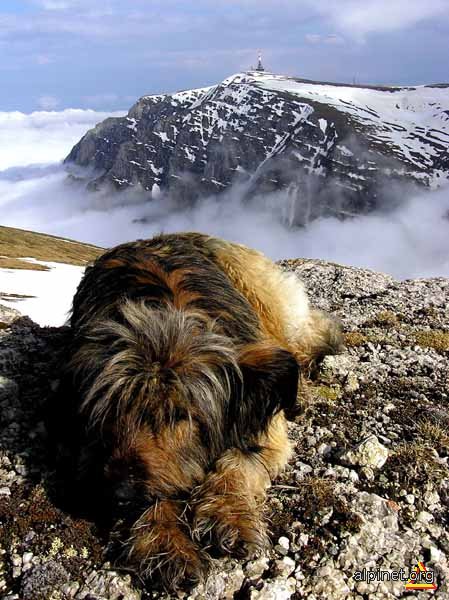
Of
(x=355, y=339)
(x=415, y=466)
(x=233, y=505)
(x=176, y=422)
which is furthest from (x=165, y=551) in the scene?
(x=355, y=339)

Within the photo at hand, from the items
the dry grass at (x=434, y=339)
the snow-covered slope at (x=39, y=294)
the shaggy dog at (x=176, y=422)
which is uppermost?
the shaggy dog at (x=176, y=422)

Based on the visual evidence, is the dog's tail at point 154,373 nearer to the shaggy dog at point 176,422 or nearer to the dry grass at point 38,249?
the shaggy dog at point 176,422

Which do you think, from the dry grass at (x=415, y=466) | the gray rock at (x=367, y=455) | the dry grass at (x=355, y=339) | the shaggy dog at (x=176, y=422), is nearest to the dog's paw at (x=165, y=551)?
the shaggy dog at (x=176, y=422)

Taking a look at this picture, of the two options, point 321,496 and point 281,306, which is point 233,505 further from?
point 281,306

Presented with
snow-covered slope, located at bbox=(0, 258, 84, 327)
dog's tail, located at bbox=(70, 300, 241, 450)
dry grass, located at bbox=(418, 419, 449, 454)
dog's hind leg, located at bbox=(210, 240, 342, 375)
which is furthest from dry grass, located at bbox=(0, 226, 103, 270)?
dog's tail, located at bbox=(70, 300, 241, 450)

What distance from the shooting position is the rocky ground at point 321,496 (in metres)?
4.86

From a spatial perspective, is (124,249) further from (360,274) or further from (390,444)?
(360,274)

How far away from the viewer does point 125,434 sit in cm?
476

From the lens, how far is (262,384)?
5352mm

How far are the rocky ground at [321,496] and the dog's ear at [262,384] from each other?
1077 millimetres

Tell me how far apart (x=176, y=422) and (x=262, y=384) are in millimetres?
941

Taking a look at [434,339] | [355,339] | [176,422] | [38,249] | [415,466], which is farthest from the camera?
[38,249]

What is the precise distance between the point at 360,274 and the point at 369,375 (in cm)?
806

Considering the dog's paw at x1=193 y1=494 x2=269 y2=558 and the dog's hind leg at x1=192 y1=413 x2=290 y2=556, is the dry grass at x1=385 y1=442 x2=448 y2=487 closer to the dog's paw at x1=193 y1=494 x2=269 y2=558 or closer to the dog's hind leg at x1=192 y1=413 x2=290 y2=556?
the dog's hind leg at x1=192 y1=413 x2=290 y2=556
